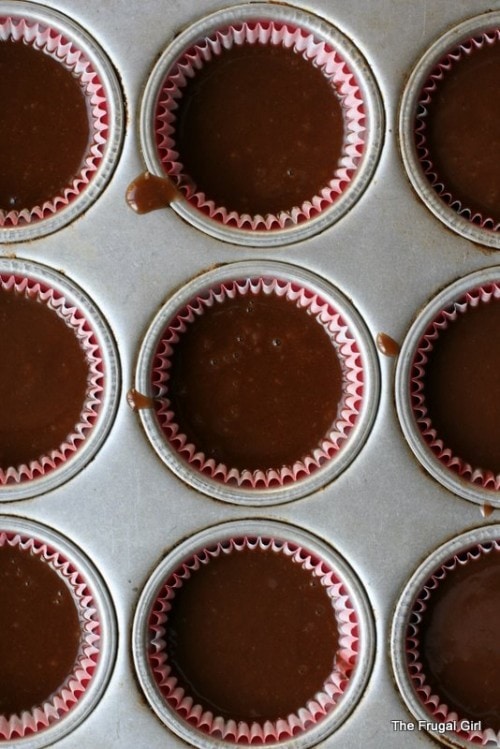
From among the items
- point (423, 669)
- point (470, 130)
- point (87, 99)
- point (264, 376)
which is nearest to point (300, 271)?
point (264, 376)

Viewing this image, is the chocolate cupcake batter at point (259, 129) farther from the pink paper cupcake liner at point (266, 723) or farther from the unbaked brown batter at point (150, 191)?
the pink paper cupcake liner at point (266, 723)

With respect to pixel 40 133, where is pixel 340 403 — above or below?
below

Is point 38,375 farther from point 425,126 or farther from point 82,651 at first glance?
point 425,126

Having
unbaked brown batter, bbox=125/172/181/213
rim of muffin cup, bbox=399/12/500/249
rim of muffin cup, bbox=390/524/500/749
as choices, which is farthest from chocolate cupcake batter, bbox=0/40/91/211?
rim of muffin cup, bbox=390/524/500/749

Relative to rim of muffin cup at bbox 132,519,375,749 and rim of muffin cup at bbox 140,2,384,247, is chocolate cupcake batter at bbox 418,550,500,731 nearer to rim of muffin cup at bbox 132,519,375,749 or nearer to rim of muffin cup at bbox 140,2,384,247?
rim of muffin cup at bbox 132,519,375,749

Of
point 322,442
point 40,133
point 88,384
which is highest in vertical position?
point 40,133

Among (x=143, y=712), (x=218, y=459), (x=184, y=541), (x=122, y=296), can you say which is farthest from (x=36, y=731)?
(x=122, y=296)
